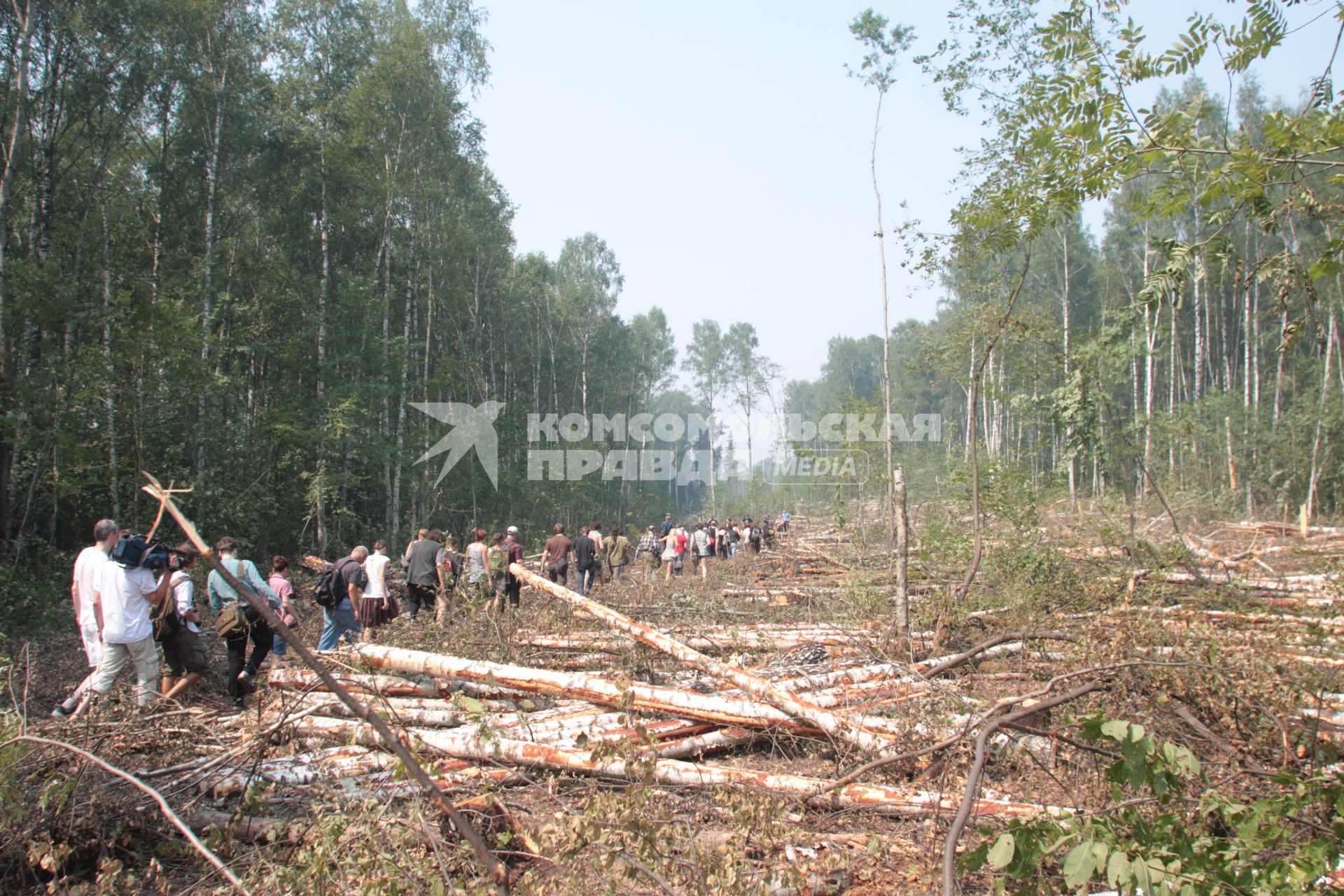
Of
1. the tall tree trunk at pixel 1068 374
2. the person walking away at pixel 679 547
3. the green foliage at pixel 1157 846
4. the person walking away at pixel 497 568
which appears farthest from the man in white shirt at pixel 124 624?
the person walking away at pixel 679 547

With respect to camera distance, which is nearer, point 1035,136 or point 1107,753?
point 1107,753

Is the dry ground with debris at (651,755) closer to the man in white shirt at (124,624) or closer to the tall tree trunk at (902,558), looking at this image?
the tall tree trunk at (902,558)

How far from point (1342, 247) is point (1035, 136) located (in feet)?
4.81

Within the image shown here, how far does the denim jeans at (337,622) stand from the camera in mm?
7948

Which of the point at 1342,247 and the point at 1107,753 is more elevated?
the point at 1342,247

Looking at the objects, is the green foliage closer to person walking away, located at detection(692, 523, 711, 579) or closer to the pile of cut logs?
the pile of cut logs

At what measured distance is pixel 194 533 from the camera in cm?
166

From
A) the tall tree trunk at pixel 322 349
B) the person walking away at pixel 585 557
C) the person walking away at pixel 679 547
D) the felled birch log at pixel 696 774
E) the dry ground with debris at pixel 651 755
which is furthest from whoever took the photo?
the tall tree trunk at pixel 322 349

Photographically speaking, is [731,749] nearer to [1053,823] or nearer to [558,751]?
[558,751]

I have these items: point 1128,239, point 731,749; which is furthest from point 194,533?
point 1128,239

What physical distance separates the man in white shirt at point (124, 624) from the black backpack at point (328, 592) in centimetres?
231

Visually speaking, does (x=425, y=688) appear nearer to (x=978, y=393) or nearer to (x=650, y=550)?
(x=978, y=393)

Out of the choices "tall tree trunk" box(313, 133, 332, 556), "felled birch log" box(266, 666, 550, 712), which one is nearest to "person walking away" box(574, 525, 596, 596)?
"felled birch log" box(266, 666, 550, 712)

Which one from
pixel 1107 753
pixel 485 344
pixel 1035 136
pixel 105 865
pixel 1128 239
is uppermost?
pixel 1128 239
